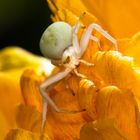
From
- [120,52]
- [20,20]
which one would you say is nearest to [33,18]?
[20,20]

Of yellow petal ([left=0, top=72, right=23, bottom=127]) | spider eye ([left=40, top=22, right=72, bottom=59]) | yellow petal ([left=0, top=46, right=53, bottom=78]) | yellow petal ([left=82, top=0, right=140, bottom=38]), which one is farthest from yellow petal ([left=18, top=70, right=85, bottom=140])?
yellow petal ([left=0, top=46, right=53, bottom=78])

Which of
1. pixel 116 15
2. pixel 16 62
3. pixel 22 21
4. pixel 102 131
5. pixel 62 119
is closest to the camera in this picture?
pixel 102 131

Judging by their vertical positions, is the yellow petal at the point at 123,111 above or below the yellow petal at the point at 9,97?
above

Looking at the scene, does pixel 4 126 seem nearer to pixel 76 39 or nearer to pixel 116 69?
pixel 76 39

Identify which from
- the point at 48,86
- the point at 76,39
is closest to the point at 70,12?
the point at 76,39

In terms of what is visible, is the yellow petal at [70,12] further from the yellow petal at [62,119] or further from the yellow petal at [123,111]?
the yellow petal at [123,111]

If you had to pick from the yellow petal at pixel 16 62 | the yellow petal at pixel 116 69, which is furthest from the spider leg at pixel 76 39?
the yellow petal at pixel 16 62
